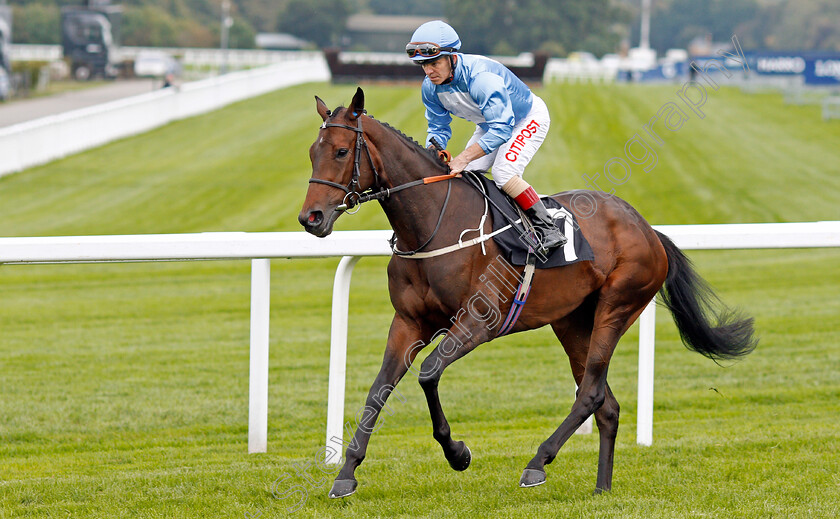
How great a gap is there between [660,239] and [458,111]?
123cm

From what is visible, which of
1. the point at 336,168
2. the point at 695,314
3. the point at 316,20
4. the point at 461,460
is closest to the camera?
the point at 336,168

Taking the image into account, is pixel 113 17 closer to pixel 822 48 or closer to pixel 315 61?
pixel 315 61

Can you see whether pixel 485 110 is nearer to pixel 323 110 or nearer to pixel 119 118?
pixel 323 110

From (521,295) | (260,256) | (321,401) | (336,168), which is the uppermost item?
(336,168)

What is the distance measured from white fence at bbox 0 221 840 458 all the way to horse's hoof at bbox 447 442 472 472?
2.30 ft

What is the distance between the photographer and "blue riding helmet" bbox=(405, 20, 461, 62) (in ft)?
12.9

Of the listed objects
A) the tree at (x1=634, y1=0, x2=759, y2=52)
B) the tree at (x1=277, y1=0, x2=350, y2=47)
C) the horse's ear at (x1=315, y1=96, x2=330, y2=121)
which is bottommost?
the tree at (x1=634, y1=0, x2=759, y2=52)

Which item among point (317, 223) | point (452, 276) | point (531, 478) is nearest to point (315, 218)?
point (317, 223)

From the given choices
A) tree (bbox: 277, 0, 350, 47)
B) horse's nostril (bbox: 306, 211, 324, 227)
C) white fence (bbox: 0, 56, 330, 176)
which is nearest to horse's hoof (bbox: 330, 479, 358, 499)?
horse's nostril (bbox: 306, 211, 324, 227)

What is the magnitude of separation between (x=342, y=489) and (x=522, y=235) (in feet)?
4.25

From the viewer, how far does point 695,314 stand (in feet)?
15.4

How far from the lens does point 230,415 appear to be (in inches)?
223

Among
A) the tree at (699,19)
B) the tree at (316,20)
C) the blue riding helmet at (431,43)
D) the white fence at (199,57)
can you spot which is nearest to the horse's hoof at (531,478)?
the blue riding helmet at (431,43)

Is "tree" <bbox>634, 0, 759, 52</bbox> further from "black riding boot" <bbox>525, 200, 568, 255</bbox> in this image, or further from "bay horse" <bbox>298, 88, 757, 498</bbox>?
"black riding boot" <bbox>525, 200, 568, 255</bbox>
